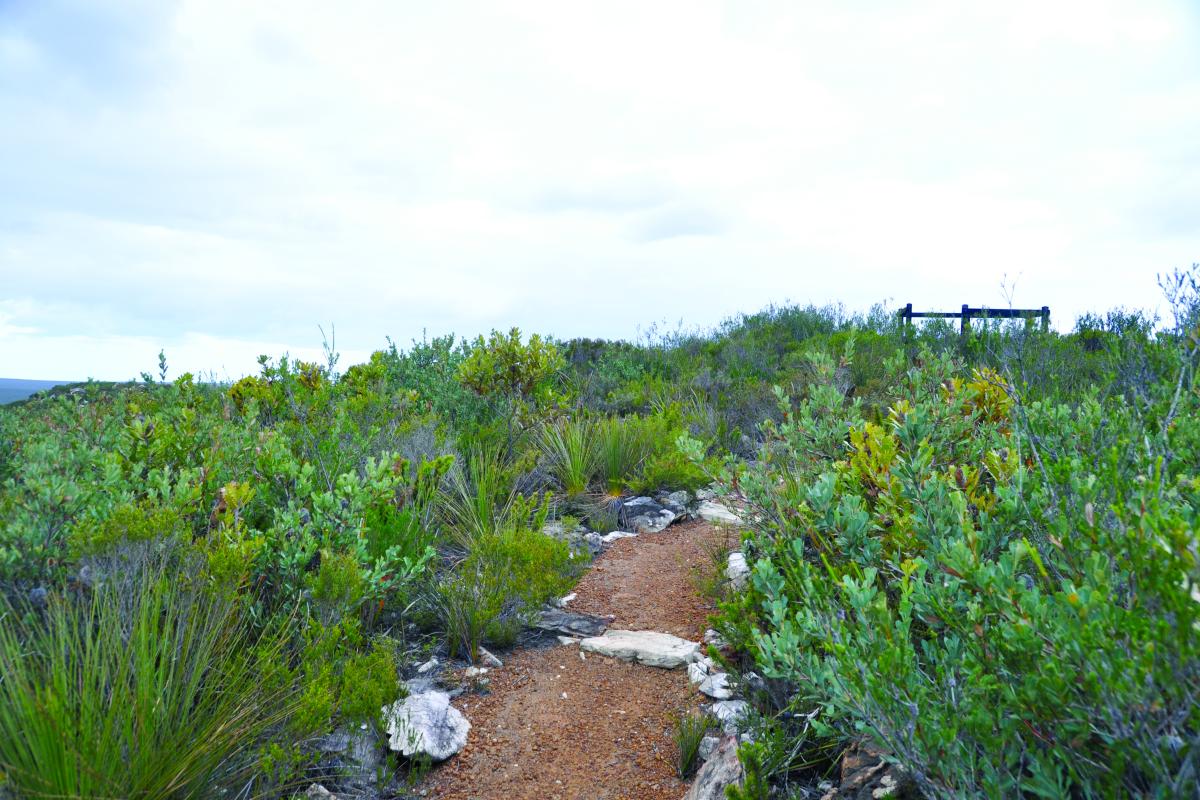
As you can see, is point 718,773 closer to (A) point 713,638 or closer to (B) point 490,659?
(A) point 713,638

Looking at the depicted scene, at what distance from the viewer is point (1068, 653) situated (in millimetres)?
1378

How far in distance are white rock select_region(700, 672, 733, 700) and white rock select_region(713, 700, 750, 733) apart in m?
0.04

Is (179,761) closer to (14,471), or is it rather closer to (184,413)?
(184,413)

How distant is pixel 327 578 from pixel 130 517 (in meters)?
0.76

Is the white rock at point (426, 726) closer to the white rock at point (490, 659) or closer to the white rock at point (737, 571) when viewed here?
the white rock at point (490, 659)

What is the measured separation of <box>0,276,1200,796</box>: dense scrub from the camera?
1.47m

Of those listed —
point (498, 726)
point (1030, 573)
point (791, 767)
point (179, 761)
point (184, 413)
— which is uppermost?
point (184, 413)

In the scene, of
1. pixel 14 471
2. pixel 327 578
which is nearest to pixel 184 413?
pixel 14 471

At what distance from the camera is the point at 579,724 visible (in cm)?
339

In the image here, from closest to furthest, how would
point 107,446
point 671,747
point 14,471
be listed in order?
1. point 671,747
2. point 107,446
3. point 14,471

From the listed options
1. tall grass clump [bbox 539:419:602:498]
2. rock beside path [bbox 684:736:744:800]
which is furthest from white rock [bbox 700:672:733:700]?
tall grass clump [bbox 539:419:602:498]

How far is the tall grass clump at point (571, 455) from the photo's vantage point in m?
6.96

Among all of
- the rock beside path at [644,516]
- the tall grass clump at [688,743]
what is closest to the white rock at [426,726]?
the tall grass clump at [688,743]

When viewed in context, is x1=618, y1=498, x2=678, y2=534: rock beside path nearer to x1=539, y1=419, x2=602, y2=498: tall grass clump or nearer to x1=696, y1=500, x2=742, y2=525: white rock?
x1=696, y1=500, x2=742, y2=525: white rock
